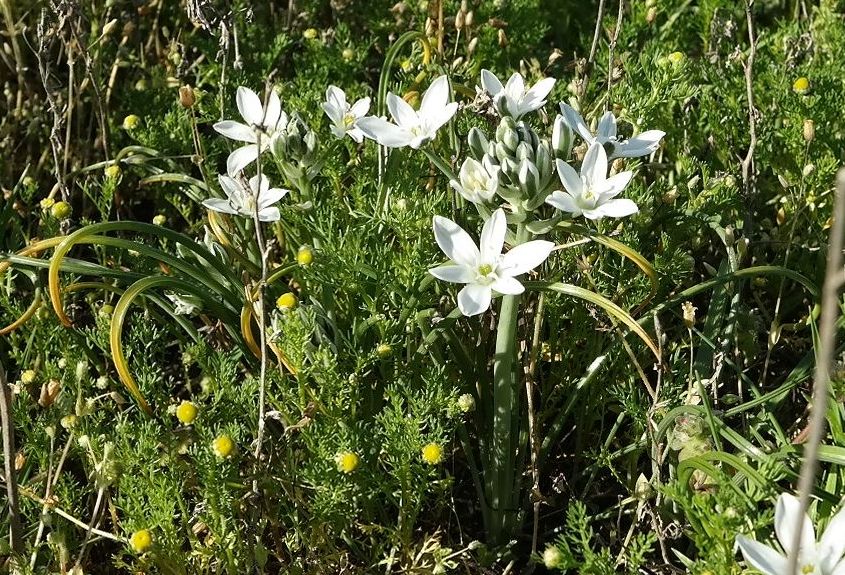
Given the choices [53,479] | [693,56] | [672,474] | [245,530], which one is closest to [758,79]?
[693,56]

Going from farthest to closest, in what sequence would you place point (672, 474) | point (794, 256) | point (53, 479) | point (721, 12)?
point (721, 12), point (794, 256), point (53, 479), point (672, 474)

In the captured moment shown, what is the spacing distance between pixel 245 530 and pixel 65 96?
1.76m

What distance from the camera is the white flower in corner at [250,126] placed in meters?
1.88

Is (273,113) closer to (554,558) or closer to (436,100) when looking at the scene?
(436,100)

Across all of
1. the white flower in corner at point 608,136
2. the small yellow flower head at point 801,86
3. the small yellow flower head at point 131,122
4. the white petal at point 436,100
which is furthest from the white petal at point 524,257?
the small yellow flower head at point 131,122

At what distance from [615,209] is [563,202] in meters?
0.11

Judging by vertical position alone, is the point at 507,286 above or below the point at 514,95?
below

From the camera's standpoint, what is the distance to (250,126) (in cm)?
192

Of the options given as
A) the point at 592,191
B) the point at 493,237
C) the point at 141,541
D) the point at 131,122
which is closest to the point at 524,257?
the point at 493,237

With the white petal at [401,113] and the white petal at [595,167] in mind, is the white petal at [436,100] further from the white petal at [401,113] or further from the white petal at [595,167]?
the white petal at [595,167]

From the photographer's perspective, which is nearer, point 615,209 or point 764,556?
point 764,556

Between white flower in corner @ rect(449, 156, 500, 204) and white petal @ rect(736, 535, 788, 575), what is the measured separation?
0.67 m

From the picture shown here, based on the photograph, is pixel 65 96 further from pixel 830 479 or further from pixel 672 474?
pixel 830 479

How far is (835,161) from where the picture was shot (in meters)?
2.19
